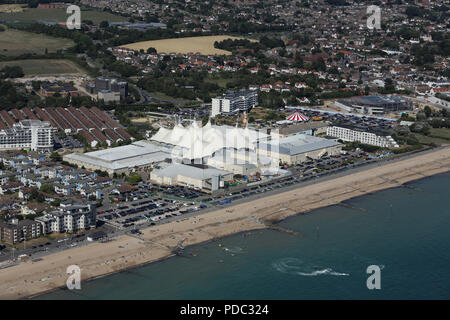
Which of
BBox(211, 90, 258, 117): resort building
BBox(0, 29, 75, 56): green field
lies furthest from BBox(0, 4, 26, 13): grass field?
BBox(211, 90, 258, 117): resort building

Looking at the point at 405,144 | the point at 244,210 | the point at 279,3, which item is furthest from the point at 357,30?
the point at 244,210

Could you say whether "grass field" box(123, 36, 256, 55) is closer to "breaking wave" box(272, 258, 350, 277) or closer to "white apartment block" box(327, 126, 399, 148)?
"white apartment block" box(327, 126, 399, 148)

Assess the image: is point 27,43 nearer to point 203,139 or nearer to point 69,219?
point 203,139

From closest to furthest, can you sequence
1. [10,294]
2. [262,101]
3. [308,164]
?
[10,294] < [308,164] < [262,101]

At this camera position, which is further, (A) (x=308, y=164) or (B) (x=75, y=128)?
(B) (x=75, y=128)

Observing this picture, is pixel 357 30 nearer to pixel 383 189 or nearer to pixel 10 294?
pixel 383 189

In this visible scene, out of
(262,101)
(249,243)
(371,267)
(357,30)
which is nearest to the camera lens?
(371,267)
